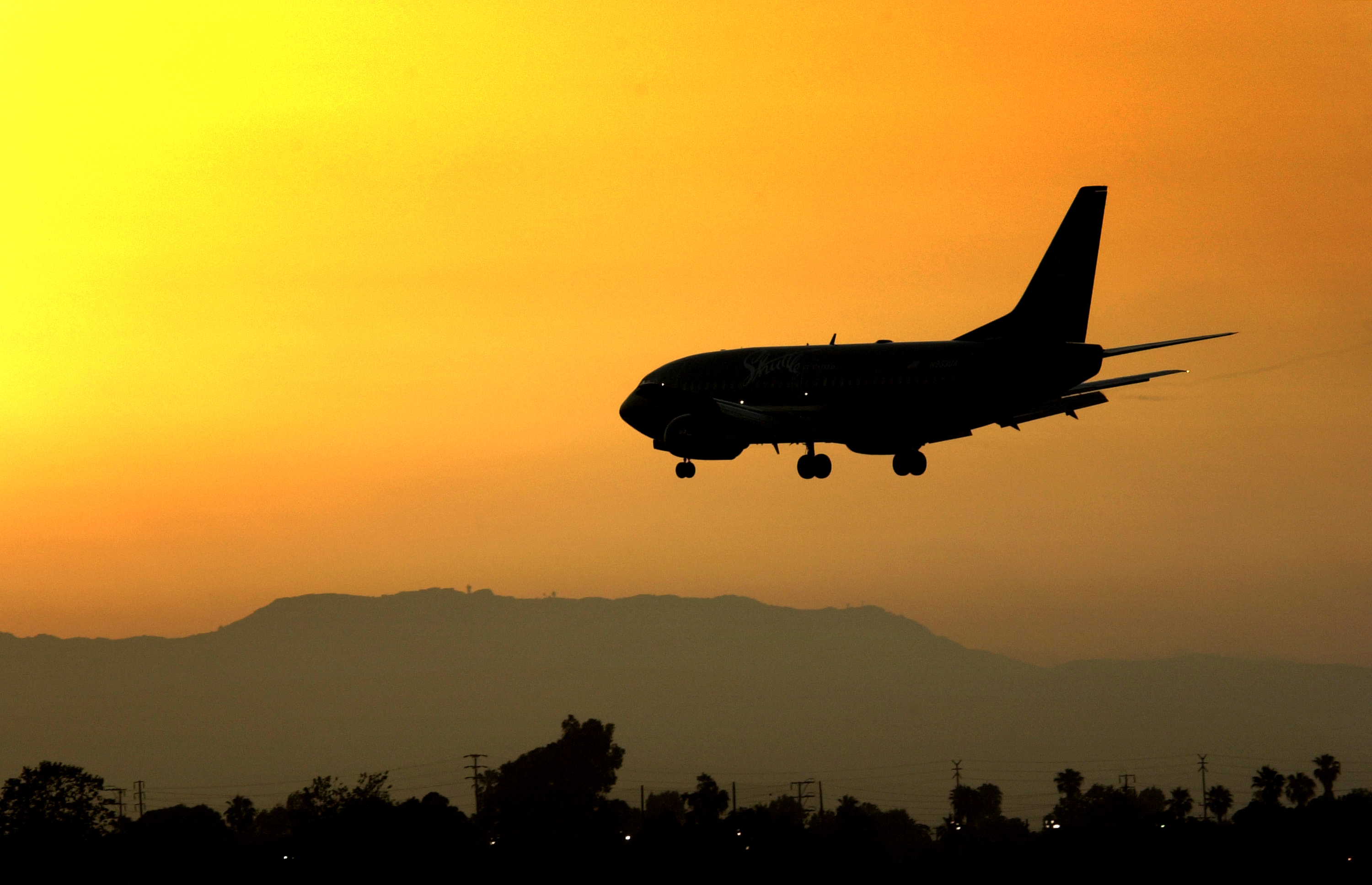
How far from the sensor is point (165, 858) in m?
179

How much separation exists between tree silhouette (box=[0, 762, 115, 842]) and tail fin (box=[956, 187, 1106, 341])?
130 meters

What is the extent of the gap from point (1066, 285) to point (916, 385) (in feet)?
22.7

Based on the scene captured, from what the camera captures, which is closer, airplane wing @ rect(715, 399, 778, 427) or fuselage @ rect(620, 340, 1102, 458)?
fuselage @ rect(620, 340, 1102, 458)

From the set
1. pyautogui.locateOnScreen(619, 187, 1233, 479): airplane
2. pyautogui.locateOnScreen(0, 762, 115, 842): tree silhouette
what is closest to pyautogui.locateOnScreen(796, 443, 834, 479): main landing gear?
pyautogui.locateOnScreen(619, 187, 1233, 479): airplane

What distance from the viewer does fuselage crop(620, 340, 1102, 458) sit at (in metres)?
74.1

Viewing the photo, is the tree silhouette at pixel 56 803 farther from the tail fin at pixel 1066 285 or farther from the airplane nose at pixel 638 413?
the tail fin at pixel 1066 285

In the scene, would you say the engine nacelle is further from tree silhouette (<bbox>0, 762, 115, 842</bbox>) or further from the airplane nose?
tree silhouette (<bbox>0, 762, 115, 842</bbox>)

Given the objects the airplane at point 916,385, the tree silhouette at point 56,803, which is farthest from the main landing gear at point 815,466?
the tree silhouette at point 56,803

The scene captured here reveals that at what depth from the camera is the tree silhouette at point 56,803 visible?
18125cm

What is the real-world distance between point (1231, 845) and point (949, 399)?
123322 millimetres

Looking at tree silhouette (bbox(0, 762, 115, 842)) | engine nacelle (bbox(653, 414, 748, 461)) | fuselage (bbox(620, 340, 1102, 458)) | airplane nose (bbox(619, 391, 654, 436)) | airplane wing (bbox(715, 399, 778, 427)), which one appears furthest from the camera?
tree silhouette (bbox(0, 762, 115, 842))

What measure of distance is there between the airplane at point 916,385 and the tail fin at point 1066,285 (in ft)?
0.13

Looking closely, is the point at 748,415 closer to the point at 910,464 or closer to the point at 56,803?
the point at 910,464

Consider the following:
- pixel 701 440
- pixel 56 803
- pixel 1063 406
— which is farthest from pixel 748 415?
pixel 56 803
